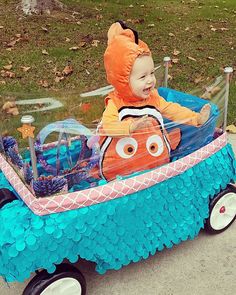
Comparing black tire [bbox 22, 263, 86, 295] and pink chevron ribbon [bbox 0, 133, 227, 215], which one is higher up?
pink chevron ribbon [bbox 0, 133, 227, 215]

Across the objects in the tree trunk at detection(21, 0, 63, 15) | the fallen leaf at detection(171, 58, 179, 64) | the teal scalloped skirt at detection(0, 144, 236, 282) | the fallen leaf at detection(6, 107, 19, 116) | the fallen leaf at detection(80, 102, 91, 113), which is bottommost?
the fallen leaf at detection(171, 58, 179, 64)

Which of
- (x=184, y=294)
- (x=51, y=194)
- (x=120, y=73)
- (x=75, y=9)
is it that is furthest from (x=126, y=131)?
(x=75, y=9)

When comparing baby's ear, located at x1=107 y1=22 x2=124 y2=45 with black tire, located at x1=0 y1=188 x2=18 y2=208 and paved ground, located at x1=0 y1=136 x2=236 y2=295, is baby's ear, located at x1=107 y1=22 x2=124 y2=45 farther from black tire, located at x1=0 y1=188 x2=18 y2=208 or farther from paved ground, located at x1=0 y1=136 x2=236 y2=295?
paved ground, located at x1=0 y1=136 x2=236 y2=295

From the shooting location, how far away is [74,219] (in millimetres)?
1964

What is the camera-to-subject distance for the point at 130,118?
2.28 meters

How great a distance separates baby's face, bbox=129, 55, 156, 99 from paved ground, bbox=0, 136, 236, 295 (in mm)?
802

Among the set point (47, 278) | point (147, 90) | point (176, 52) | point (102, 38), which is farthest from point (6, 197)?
point (102, 38)

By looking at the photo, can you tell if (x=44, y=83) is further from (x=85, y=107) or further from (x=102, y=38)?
(x=85, y=107)

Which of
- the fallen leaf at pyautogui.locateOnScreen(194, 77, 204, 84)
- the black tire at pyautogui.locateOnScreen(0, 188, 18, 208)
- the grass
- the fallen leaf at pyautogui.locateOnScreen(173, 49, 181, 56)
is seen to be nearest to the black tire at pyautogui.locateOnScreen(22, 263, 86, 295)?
the black tire at pyautogui.locateOnScreen(0, 188, 18, 208)

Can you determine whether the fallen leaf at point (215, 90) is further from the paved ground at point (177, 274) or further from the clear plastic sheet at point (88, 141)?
the paved ground at point (177, 274)

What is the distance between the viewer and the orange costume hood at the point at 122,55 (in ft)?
7.07

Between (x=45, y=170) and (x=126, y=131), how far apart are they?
0.44 meters

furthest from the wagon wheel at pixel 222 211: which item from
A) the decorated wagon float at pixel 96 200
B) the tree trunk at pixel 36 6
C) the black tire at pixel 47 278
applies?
the tree trunk at pixel 36 6

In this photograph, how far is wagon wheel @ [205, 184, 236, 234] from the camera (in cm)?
248
